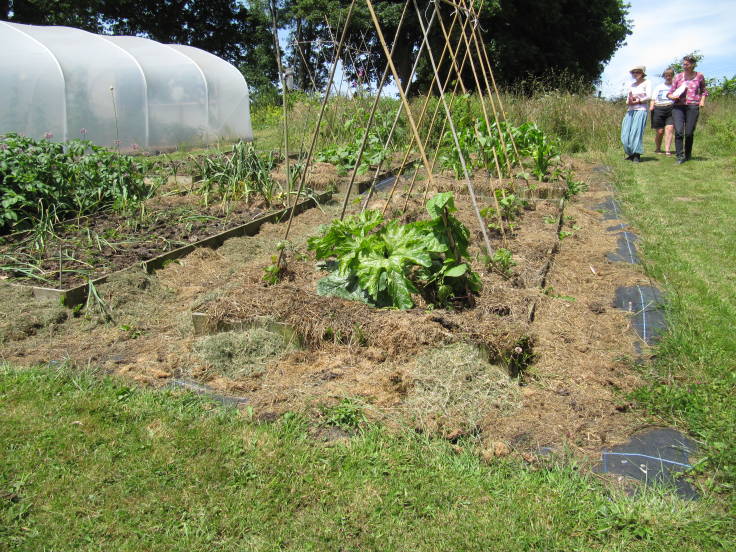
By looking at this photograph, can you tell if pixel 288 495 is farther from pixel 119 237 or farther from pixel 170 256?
pixel 119 237

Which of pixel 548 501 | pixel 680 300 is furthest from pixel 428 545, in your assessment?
pixel 680 300

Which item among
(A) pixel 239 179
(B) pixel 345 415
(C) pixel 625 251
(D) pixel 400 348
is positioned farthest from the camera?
(A) pixel 239 179

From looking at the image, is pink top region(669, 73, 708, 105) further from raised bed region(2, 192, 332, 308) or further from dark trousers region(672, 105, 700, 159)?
raised bed region(2, 192, 332, 308)

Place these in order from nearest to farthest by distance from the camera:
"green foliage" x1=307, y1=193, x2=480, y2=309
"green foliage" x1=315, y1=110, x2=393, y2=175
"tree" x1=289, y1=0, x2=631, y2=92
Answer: "green foliage" x1=307, y1=193, x2=480, y2=309 → "green foliage" x1=315, y1=110, x2=393, y2=175 → "tree" x1=289, y1=0, x2=631, y2=92

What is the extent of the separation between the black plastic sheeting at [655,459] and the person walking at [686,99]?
8388 millimetres

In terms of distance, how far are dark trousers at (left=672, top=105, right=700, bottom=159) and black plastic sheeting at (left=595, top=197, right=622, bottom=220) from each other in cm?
325

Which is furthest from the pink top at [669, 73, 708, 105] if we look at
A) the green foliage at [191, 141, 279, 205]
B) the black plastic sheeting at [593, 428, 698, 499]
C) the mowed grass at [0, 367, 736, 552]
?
the mowed grass at [0, 367, 736, 552]

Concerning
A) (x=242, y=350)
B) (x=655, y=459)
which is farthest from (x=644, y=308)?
(x=242, y=350)

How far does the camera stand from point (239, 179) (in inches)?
279

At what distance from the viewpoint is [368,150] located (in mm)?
9359

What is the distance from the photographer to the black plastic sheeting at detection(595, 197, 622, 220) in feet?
21.7

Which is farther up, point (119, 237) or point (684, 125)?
point (684, 125)

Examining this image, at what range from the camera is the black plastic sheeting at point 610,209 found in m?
6.61

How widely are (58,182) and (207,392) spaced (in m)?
4.14
